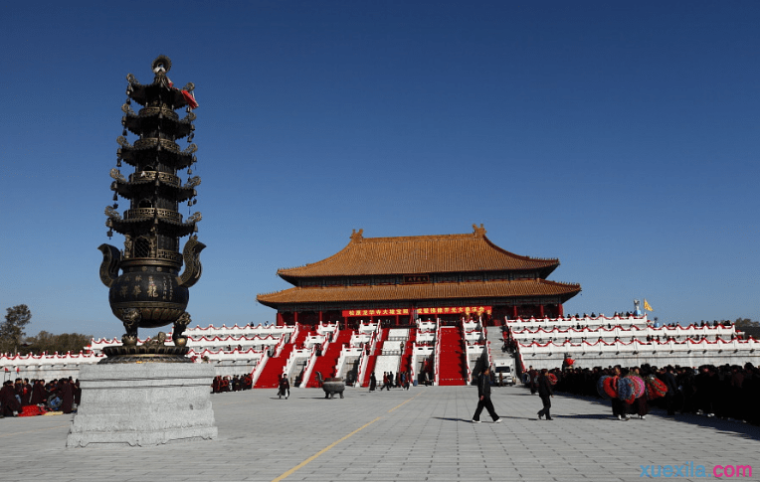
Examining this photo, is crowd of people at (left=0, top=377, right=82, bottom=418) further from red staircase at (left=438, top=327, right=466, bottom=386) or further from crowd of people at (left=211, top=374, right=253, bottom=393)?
red staircase at (left=438, top=327, right=466, bottom=386)

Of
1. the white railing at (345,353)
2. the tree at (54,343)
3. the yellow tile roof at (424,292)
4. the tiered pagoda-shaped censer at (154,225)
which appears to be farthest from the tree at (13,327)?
the tiered pagoda-shaped censer at (154,225)

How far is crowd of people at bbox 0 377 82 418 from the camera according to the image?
19281 millimetres

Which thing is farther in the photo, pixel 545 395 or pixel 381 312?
pixel 381 312

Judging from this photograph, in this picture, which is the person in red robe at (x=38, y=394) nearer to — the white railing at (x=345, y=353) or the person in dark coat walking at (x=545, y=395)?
the white railing at (x=345, y=353)

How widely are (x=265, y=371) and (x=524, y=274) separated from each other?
29.7 meters

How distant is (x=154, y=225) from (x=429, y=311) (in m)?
43.8

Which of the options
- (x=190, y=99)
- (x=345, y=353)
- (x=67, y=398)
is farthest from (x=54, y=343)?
(x=190, y=99)

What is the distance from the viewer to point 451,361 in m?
36.4

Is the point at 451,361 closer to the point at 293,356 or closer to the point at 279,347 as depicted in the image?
the point at 293,356

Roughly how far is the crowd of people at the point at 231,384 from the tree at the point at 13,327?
4710 centimetres

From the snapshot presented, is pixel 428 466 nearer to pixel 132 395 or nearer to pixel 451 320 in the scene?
pixel 132 395

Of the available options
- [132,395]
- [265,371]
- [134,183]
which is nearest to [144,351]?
[132,395]

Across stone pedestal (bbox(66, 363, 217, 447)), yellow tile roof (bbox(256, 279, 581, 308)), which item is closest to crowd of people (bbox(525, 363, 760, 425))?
stone pedestal (bbox(66, 363, 217, 447))

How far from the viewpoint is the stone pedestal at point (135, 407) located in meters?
10.6
